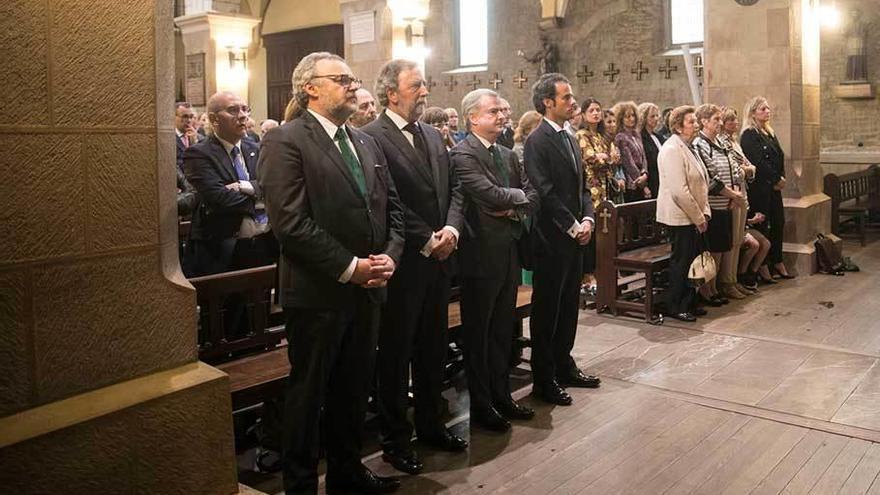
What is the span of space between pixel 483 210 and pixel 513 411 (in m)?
0.98

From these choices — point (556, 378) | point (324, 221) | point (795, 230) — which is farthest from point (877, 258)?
point (324, 221)

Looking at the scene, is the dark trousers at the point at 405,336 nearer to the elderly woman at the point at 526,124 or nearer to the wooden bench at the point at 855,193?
the elderly woman at the point at 526,124

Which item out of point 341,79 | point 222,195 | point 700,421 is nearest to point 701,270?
point 700,421

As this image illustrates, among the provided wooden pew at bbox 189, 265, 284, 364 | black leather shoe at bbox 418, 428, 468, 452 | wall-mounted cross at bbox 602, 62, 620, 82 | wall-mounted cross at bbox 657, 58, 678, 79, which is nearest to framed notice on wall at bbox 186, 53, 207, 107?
wall-mounted cross at bbox 602, 62, 620, 82

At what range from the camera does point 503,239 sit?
3.62m

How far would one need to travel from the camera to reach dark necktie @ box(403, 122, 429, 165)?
10.9 ft

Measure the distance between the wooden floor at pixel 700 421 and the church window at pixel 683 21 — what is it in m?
7.98

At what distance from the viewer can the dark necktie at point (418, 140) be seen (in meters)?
3.31

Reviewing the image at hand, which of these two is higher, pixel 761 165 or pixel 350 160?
pixel 761 165

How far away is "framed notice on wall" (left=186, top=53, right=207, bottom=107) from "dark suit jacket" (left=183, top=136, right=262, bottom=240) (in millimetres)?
7617

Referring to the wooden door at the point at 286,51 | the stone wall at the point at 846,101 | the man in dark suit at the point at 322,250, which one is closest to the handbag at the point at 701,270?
the man in dark suit at the point at 322,250

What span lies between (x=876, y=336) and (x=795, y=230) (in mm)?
2464

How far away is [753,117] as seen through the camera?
278 inches

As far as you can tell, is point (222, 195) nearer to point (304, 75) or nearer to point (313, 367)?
point (304, 75)
